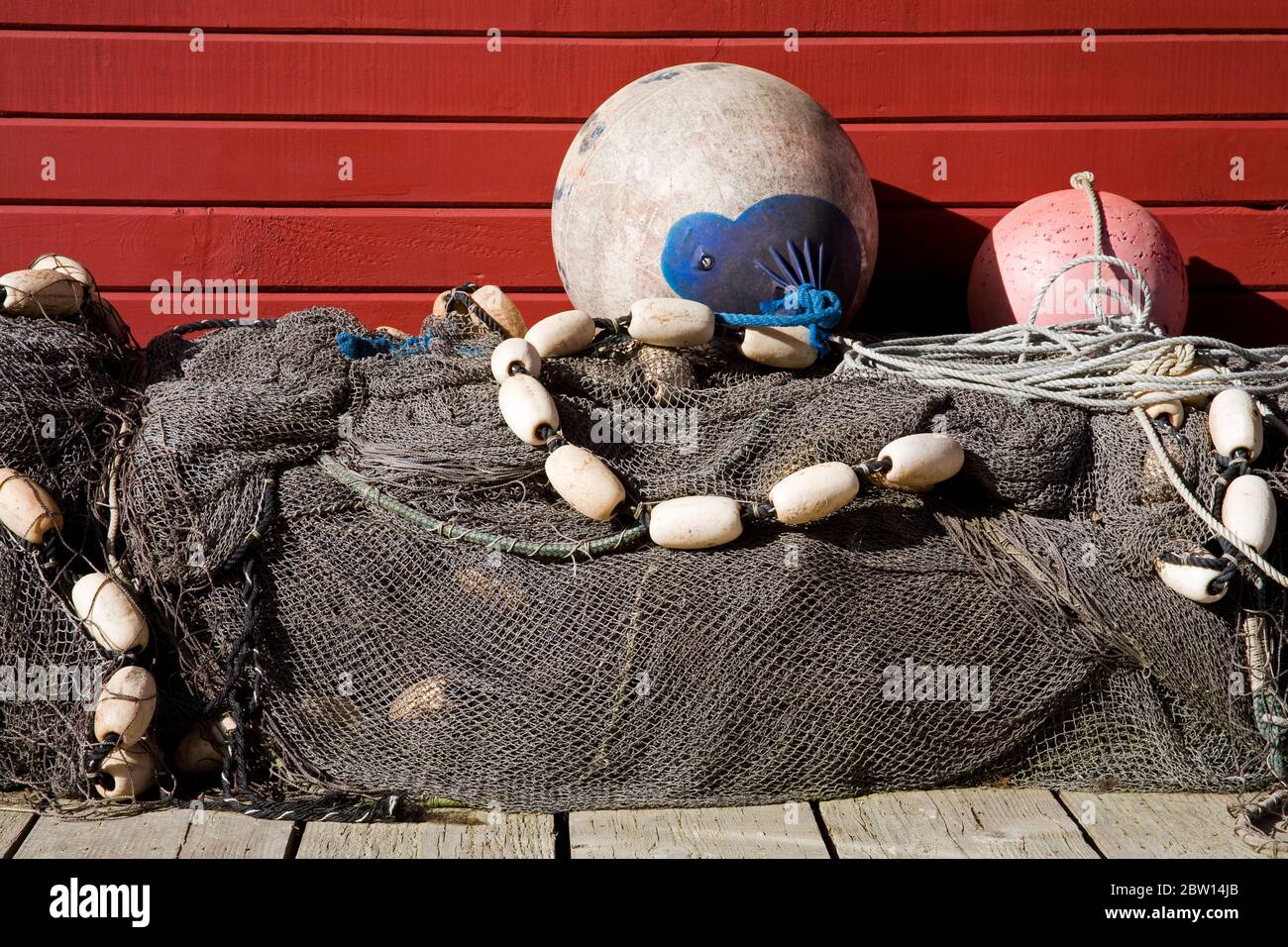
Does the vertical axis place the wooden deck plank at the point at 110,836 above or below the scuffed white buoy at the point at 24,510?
below

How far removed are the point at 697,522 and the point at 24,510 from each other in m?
1.57

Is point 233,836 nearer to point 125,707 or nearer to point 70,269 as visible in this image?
point 125,707

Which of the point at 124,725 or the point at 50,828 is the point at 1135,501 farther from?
the point at 50,828

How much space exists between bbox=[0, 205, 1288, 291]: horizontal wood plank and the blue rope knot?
142 cm

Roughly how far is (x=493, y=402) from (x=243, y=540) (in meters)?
0.71

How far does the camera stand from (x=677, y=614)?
9.35ft

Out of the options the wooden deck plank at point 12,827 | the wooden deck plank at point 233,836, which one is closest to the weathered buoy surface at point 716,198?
the wooden deck plank at point 233,836

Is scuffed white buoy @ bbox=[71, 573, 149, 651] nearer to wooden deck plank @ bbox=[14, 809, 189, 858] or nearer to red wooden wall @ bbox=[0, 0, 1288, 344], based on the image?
wooden deck plank @ bbox=[14, 809, 189, 858]

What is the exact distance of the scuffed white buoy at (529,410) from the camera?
9.68 ft

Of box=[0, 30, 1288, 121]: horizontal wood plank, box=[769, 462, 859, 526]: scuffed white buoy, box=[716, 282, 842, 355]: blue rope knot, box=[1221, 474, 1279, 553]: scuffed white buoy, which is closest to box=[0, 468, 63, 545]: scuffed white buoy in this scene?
box=[769, 462, 859, 526]: scuffed white buoy

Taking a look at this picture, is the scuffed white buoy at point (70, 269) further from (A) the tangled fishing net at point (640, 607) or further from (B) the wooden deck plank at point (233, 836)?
(B) the wooden deck plank at point (233, 836)

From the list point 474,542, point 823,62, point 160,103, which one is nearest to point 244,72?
point 160,103

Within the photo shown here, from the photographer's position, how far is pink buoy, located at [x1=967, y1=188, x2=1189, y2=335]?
4.01m

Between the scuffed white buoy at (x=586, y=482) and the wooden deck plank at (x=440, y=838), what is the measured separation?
2.43 ft
